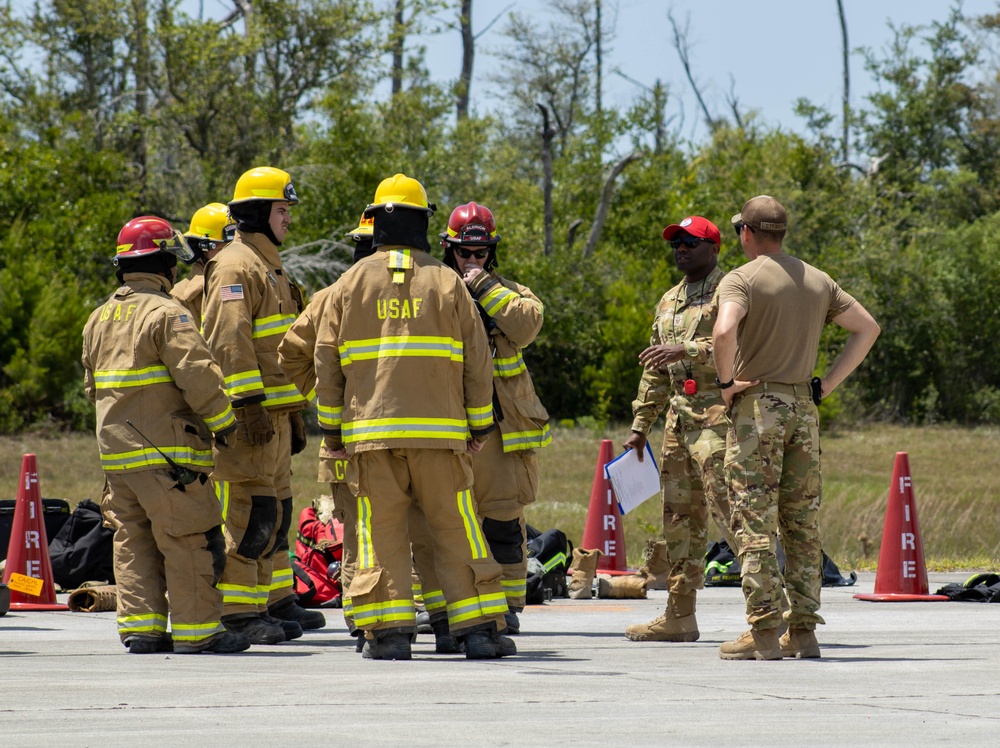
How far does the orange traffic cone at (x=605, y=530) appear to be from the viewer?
1161 cm

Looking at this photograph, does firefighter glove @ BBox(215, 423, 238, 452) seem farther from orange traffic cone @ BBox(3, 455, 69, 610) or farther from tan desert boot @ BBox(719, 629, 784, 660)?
orange traffic cone @ BBox(3, 455, 69, 610)

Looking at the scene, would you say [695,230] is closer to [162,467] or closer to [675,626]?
[675,626]

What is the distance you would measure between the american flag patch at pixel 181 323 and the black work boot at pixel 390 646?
1.72 m

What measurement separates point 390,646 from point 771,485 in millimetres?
1903

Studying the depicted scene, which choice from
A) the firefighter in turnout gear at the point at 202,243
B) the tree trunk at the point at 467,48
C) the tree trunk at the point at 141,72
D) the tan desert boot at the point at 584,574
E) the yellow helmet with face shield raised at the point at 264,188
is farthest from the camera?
the tree trunk at the point at 467,48

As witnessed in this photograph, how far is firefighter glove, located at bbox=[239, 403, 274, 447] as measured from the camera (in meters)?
7.63

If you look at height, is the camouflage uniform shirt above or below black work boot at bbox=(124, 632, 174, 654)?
above

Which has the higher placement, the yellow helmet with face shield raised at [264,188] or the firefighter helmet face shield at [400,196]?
the yellow helmet with face shield raised at [264,188]

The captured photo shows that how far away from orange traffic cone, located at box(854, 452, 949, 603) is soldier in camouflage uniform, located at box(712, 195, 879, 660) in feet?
10.6

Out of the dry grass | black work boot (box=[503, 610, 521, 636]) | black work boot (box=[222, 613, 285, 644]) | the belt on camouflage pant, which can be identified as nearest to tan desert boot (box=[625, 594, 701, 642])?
black work boot (box=[503, 610, 521, 636])

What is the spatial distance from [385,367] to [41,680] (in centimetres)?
198

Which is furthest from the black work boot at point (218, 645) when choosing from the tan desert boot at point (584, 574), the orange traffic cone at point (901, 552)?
the orange traffic cone at point (901, 552)

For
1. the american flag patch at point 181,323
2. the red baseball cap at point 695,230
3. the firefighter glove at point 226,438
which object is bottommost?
the firefighter glove at point 226,438

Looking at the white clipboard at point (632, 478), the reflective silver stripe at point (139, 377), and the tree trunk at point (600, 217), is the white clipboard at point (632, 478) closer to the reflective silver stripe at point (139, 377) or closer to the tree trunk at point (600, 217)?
the reflective silver stripe at point (139, 377)
